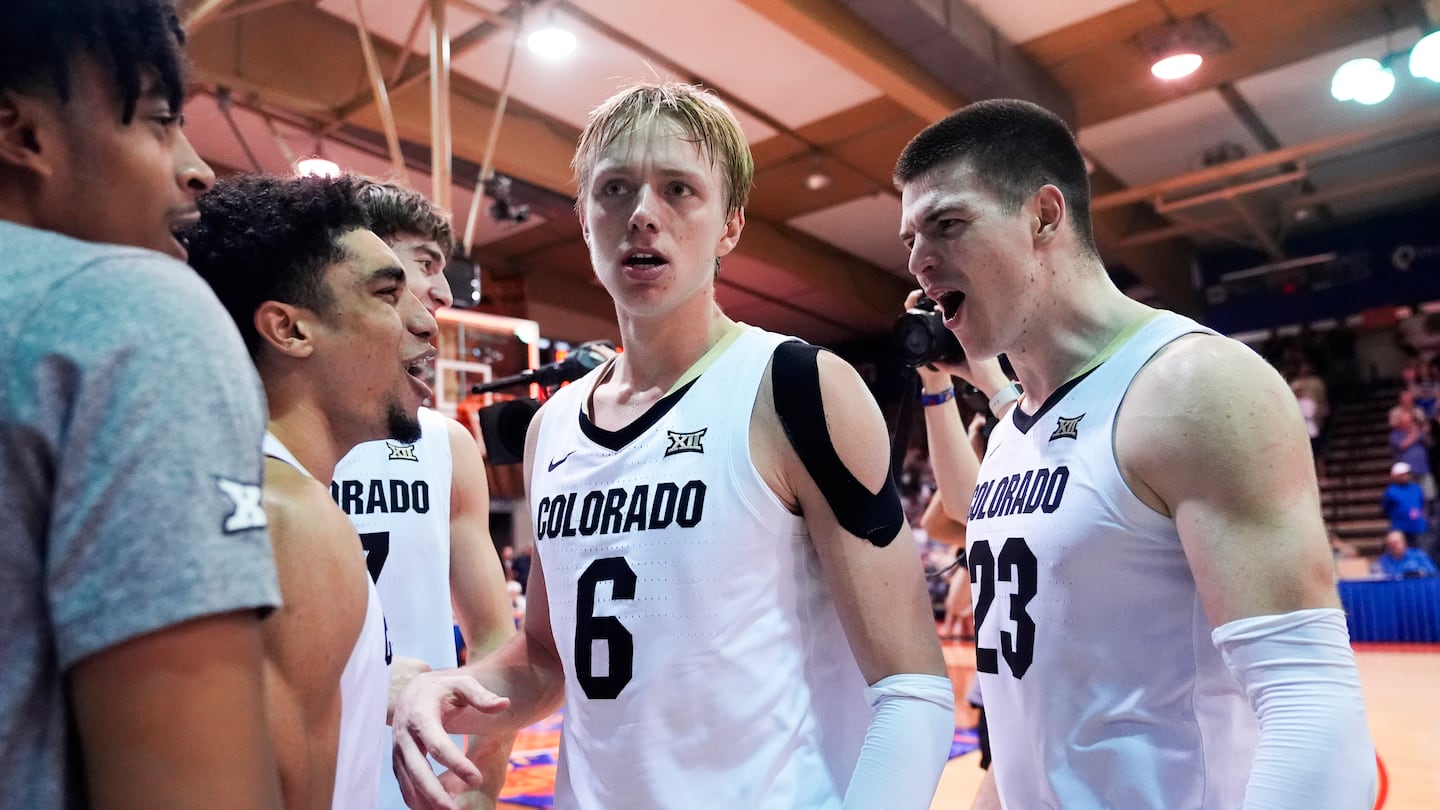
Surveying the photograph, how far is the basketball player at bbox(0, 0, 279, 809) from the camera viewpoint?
0.65 meters

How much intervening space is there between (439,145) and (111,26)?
23.0ft

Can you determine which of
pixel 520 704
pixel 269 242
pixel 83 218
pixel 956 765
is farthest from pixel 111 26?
pixel 956 765

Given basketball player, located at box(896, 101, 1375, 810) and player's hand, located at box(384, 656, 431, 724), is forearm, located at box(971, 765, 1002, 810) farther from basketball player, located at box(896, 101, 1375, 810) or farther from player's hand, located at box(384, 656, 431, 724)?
player's hand, located at box(384, 656, 431, 724)

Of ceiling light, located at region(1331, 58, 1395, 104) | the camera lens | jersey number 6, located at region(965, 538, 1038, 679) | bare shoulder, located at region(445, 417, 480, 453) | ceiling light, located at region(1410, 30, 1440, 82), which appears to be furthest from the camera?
ceiling light, located at region(1331, 58, 1395, 104)

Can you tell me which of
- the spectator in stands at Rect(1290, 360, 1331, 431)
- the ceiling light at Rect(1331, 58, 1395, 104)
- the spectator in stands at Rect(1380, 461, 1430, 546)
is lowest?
the spectator in stands at Rect(1380, 461, 1430, 546)

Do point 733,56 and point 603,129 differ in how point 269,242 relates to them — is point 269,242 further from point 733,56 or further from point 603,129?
point 733,56

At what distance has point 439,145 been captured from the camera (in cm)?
743

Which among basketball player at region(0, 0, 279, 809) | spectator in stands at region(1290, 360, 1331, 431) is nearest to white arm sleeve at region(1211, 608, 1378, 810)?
basketball player at region(0, 0, 279, 809)

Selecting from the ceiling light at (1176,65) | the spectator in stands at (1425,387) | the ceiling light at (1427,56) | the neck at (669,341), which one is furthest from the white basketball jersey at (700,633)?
the spectator in stands at (1425,387)

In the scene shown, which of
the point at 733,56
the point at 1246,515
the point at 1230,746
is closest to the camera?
the point at 1246,515

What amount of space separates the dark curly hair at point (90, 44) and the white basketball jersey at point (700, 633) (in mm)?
1067

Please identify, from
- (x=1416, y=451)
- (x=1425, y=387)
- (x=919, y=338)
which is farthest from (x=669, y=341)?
(x=1425, y=387)

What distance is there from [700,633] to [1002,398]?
1.40 m

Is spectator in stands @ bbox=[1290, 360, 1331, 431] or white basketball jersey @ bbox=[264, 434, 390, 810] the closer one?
white basketball jersey @ bbox=[264, 434, 390, 810]
